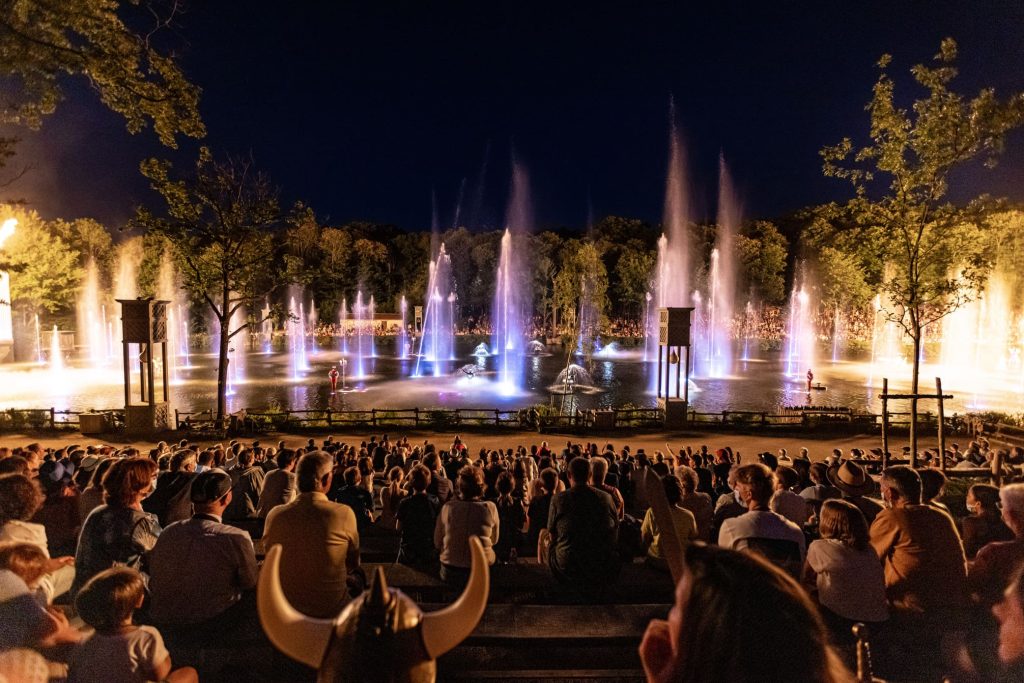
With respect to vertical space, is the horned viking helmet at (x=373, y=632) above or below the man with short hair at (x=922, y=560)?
above

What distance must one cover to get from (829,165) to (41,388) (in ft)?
126

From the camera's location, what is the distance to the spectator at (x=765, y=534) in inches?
158

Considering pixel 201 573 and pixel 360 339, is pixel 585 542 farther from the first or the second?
pixel 360 339

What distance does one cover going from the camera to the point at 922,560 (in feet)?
12.6

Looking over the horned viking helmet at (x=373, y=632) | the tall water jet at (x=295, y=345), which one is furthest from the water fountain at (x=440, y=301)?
the horned viking helmet at (x=373, y=632)

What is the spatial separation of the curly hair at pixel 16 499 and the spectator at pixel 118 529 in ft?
3.00

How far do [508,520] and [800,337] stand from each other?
63.8 m

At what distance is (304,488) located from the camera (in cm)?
415

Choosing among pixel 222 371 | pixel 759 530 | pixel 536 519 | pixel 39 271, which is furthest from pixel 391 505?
pixel 39 271

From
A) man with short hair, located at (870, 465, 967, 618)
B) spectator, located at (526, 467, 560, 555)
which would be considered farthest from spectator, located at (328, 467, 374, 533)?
man with short hair, located at (870, 465, 967, 618)

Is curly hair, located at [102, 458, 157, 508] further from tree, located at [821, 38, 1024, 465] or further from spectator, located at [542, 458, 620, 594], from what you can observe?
tree, located at [821, 38, 1024, 465]

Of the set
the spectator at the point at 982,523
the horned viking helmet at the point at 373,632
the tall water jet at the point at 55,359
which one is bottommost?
the tall water jet at the point at 55,359

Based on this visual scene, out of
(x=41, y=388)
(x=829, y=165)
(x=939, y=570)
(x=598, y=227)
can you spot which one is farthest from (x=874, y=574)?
(x=598, y=227)

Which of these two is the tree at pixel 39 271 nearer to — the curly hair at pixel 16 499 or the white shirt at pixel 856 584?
the curly hair at pixel 16 499
